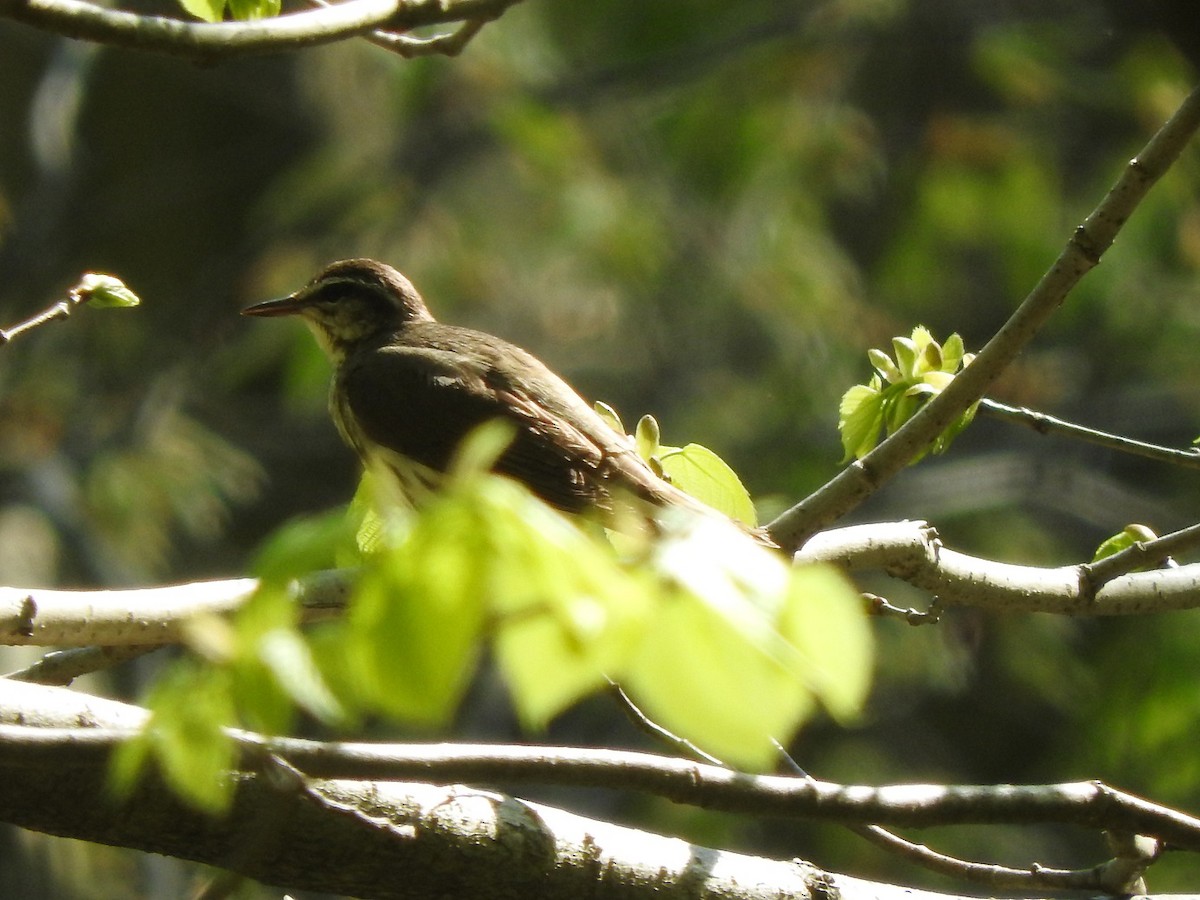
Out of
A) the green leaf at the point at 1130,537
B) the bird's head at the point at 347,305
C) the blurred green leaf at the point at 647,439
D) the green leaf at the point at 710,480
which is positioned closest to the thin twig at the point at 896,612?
the green leaf at the point at 710,480

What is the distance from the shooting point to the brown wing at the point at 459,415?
479 centimetres

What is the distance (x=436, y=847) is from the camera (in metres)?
2.77

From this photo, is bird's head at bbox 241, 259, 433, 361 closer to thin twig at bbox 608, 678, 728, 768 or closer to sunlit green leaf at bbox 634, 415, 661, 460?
sunlit green leaf at bbox 634, 415, 661, 460

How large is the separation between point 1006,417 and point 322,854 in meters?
1.84

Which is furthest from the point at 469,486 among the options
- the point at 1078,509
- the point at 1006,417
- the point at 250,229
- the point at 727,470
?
the point at 250,229

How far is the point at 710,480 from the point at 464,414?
69.9 inches

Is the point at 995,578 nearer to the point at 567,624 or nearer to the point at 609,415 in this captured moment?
the point at 609,415

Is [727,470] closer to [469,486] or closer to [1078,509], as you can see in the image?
[469,486]

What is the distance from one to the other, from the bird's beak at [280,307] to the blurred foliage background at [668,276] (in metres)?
4.34

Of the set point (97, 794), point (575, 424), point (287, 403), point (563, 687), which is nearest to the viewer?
point (563, 687)

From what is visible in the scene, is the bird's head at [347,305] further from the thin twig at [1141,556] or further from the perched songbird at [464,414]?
the thin twig at [1141,556]

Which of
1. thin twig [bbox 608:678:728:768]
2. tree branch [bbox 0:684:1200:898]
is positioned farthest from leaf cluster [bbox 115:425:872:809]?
thin twig [bbox 608:678:728:768]

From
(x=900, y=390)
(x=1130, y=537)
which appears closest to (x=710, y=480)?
(x=900, y=390)

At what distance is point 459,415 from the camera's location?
5133 millimetres
